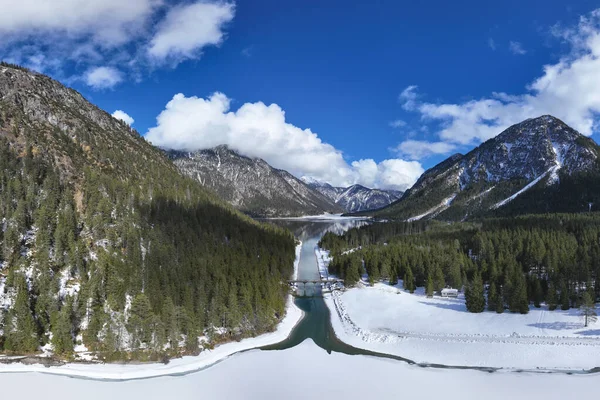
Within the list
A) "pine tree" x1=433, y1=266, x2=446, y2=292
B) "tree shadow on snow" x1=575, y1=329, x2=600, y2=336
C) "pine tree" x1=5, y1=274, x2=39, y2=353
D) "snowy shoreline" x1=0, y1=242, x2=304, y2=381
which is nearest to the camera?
"snowy shoreline" x1=0, y1=242, x2=304, y2=381

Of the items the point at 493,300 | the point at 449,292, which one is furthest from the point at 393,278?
the point at 493,300

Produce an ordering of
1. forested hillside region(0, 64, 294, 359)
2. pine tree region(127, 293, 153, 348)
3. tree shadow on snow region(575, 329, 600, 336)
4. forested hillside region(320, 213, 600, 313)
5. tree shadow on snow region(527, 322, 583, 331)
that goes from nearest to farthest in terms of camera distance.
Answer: pine tree region(127, 293, 153, 348) → forested hillside region(0, 64, 294, 359) → tree shadow on snow region(575, 329, 600, 336) → tree shadow on snow region(527, 322, 583, 331) → forested hillside region(320, 213, 600, 313)

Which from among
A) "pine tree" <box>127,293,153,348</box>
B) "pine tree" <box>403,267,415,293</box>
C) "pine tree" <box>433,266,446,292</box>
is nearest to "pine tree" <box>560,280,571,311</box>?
"pine tree" <box>433,266,446,292</box>

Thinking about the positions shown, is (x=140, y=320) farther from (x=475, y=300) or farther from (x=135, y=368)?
(x=475, y=300)

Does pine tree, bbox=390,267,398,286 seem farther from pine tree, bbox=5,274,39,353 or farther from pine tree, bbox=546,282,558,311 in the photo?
pine tree, bbox=5,274,39,353

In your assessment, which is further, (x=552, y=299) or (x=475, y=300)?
(x=475, y=300)

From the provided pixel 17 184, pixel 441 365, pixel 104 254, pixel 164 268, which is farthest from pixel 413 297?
pixel 17 184
